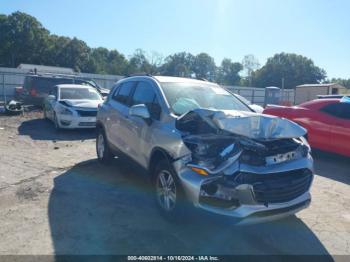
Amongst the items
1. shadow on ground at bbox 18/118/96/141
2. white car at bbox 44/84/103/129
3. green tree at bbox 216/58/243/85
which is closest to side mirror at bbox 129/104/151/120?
shadow on ground at bbox 18/118/96/141

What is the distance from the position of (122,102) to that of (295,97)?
30.0 metres

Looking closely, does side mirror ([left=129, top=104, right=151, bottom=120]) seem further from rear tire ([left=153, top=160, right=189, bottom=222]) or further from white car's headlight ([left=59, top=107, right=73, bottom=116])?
white car's headlight ([left=59, top=107, right=73, bottom=116])

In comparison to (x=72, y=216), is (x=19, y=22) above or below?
above

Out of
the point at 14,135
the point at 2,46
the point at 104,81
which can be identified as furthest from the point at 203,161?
the point at 2,46

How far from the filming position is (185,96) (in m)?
4.91

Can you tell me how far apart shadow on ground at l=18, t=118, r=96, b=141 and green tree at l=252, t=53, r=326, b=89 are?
2909 inches

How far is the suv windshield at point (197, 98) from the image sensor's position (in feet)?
15.4

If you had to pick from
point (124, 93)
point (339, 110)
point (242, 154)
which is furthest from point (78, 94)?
point (242, 154)

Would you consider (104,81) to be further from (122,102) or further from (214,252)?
(214,252)

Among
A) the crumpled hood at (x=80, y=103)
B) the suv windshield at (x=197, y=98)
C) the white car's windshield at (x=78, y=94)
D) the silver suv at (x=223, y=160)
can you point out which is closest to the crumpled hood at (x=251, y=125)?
the silver suv at (x=223, y=160)

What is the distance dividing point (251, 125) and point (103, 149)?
13.1 feet

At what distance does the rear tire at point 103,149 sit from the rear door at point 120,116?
378mm

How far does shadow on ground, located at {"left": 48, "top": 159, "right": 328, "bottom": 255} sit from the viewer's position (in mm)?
3668

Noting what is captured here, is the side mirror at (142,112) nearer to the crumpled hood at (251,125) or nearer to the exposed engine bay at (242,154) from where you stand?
the exposed engine bay at (242,154)
